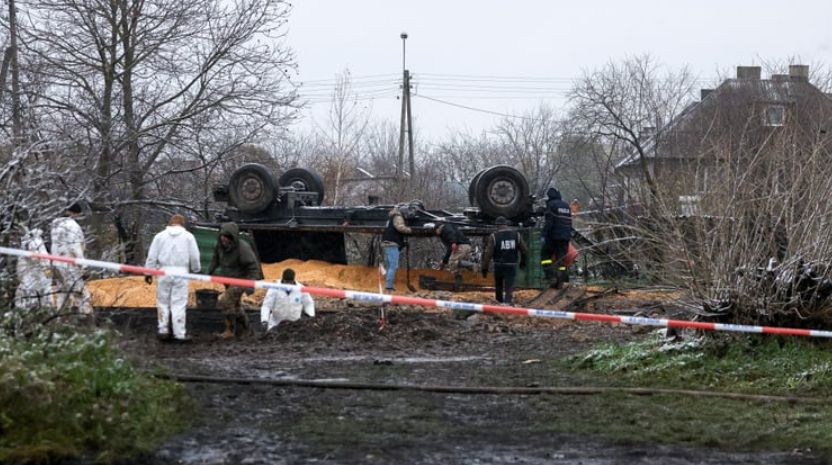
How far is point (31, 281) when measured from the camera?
906cm

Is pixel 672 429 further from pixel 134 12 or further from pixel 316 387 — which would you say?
pixel 134 12

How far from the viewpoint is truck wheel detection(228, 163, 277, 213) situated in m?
22.5

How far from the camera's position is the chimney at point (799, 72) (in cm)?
3362

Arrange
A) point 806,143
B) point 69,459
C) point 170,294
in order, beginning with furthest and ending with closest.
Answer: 1. point 170,294
2. point 806,143
3. point 69,459

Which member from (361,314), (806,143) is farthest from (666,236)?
(361,314)

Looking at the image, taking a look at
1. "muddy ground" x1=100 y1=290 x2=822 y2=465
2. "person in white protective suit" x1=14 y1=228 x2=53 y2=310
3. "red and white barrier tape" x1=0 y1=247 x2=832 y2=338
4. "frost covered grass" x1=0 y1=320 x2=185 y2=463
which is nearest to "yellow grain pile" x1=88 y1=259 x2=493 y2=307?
"muddy ground" x1=100 y1=290 x2=822 y2=465

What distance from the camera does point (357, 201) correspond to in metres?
39.5

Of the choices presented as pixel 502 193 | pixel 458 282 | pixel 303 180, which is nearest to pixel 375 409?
pixel 458 282

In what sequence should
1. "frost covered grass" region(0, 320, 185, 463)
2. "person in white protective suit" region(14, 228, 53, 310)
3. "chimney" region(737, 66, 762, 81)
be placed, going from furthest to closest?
"chimney" region(737, 66, 762, 81)
"person in white protective suit" region(14, 228, 53, 310)
"frost covered grass" region(0, 320, 185, 463)

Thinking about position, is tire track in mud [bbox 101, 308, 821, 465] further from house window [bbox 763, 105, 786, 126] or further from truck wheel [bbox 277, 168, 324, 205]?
truck wheel [bbox 277, 168, 324, 205]

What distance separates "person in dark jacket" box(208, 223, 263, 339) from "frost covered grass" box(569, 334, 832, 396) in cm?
531

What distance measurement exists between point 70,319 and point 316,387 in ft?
7.26

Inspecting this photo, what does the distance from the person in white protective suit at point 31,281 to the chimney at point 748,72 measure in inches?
1139

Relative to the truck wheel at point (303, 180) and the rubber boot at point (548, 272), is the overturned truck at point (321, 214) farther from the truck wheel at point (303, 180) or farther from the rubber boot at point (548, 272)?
the rubber boot at point (548, 272)
